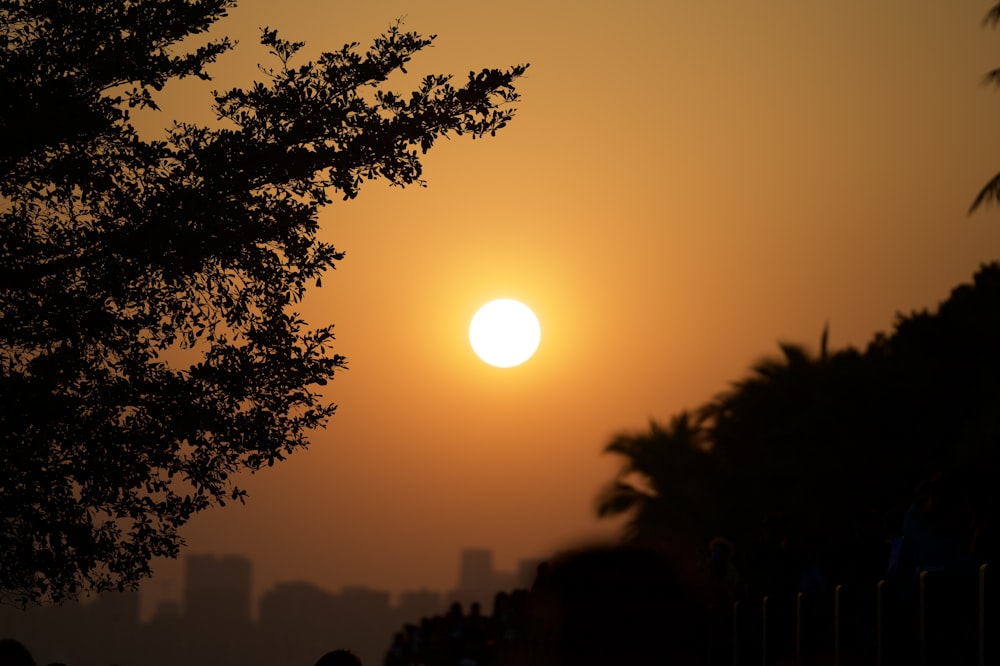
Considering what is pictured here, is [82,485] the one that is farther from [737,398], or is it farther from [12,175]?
[737,398]

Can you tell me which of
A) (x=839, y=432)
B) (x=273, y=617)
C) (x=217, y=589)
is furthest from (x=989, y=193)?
(x=217, y=589)

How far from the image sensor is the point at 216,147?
9961 millimetres

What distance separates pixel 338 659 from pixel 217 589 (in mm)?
148952

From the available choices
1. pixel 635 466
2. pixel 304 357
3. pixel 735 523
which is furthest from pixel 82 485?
pixel 635 466

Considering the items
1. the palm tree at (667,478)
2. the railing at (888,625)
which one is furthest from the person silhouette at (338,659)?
the palm tree at (667,478)

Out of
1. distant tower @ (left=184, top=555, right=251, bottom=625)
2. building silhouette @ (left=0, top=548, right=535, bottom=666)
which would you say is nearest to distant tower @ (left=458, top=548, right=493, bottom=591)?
building silhouette @ (left=0, top=548, right=535, bottom=666)

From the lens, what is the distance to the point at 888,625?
825 cm

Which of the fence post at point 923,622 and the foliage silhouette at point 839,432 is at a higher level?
the foliage silhouette at point 839,432

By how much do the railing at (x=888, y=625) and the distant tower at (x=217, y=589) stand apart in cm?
12659

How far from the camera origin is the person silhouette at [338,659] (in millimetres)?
7219

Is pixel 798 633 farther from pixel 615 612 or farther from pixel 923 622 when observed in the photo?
pixel 615 612

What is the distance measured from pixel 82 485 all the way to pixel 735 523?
37.2m

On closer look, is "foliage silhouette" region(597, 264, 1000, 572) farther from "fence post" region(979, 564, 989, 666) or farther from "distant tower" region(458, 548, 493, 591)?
"distant tower" region(458, 548, 493, 591)

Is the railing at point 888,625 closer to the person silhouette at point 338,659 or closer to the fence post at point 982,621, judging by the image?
the fence post at point 982,621
